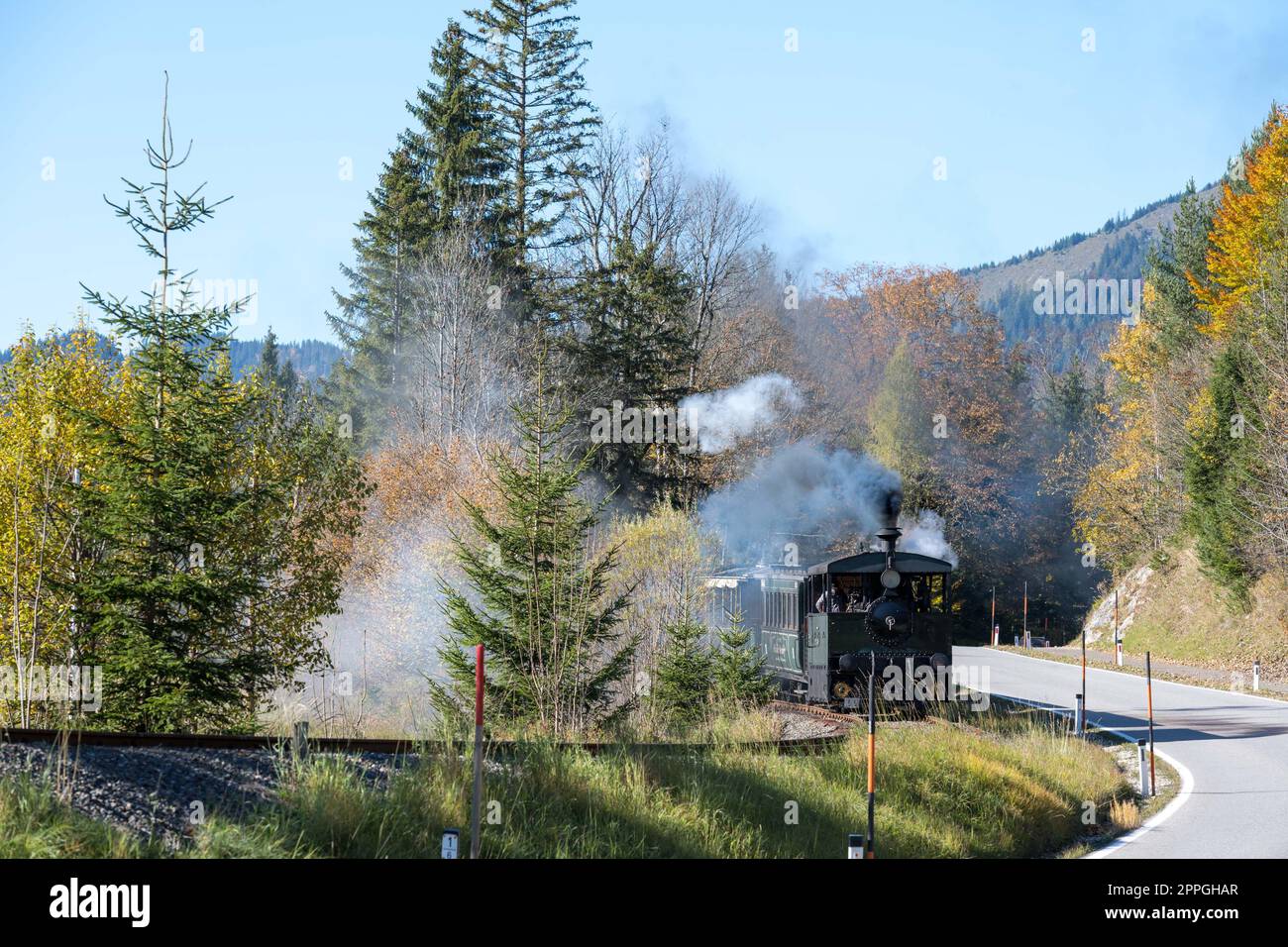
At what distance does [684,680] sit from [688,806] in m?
8.82

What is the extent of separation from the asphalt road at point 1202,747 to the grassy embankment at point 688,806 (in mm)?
1047

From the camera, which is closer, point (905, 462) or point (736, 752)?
point (736, 752)

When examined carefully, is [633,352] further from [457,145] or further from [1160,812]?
[1160,812]

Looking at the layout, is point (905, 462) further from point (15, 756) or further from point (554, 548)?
point (15, 756)

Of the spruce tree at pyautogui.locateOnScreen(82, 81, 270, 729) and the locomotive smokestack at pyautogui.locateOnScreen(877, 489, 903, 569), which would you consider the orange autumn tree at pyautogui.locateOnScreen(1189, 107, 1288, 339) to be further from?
the spruce tree at pyautogui.locateOnScreen(82, 81, 270, 729)

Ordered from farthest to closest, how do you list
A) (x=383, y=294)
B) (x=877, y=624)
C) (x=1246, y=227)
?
(x=383, y=294), (x=1246, y=227), (x=877, y=624)

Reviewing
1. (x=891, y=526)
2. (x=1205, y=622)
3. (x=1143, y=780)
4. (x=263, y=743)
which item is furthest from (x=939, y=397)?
(x=263, y=743)

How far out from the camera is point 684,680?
19453 millimetres

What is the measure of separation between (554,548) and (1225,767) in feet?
34.9

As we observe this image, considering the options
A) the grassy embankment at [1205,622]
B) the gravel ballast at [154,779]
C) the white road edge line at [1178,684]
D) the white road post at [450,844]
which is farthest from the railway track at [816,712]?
the grassy embankment at [1205,622]

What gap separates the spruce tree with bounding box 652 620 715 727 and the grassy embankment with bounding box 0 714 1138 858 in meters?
4.30

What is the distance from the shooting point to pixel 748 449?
139 ft

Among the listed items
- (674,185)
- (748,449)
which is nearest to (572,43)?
(674,185)

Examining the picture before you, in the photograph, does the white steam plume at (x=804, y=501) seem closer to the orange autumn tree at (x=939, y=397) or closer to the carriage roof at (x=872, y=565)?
the carriage roof at (x=872, y=565)
